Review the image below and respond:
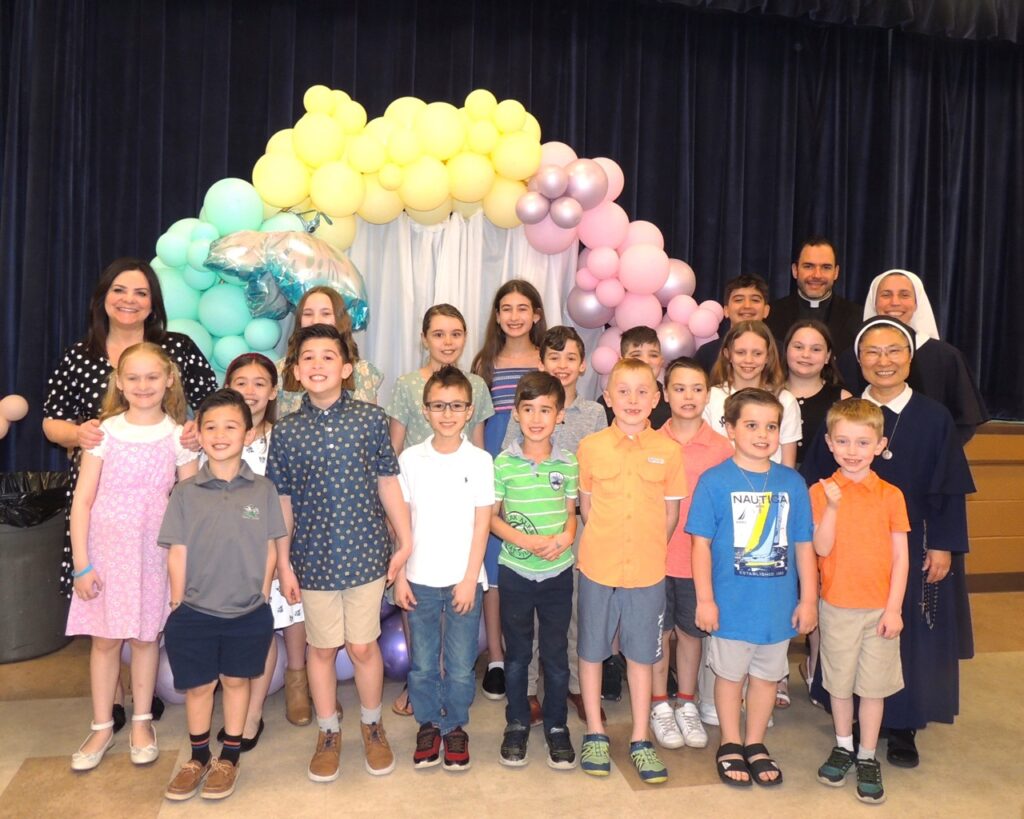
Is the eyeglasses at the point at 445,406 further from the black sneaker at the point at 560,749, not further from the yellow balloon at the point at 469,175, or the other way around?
the yellow balloon at the point at 469,175

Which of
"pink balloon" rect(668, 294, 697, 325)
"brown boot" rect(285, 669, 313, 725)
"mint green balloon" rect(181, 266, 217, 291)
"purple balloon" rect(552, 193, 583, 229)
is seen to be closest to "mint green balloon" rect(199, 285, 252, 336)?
"mint green balloon" rect(181, 266, 217, 291)

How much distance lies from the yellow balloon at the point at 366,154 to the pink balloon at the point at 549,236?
687 mm

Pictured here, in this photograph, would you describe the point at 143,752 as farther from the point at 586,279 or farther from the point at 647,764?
the point at 586,279

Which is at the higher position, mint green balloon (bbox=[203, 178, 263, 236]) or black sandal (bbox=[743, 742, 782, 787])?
mint green balloon (bbox=[203, 178, 263, 236])

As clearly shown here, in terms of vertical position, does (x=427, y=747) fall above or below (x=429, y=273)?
below

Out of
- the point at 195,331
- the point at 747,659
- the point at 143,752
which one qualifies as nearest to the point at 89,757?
the point at 143,752

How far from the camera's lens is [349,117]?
346 cm

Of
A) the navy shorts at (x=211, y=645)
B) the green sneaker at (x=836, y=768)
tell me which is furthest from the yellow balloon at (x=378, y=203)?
the green sneaker at (x=836, y=768)

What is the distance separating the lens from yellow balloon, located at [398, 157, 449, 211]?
3.38m

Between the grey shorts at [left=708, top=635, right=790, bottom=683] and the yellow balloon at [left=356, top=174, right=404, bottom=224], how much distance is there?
2086 millimetres

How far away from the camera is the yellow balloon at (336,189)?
3.36 metres

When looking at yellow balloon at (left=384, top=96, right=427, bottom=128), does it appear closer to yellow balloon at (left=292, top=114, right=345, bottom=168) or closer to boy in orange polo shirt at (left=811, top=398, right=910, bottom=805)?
yellow balloon at (left=292, top=114, right=345, bottom=168)

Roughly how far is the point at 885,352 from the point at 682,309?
1.26 m

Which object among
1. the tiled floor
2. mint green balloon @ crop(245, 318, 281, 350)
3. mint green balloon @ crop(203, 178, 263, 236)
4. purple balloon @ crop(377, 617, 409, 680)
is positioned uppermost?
mint green balloon @ crop(203, 178, 263, 236)
